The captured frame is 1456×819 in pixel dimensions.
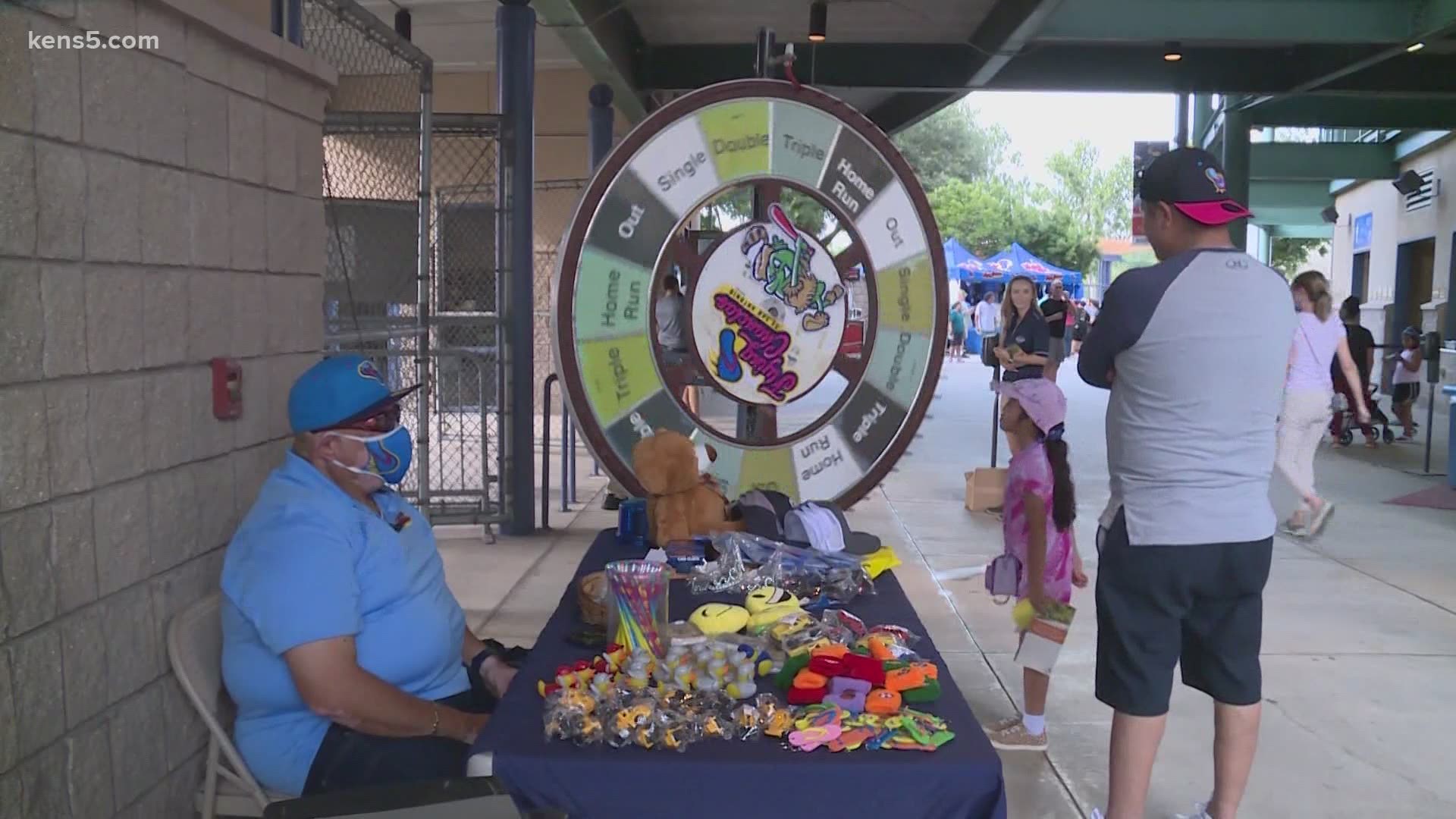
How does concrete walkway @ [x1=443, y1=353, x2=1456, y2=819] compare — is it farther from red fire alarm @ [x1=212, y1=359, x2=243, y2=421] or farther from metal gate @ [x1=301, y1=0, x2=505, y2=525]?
red fire alarm @ [x1=212, y1=359, x2=243, y2=421]

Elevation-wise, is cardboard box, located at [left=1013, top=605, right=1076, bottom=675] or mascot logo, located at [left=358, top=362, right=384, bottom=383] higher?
mascot logo, located at [left=358, top=362, right=384, bottom=383]

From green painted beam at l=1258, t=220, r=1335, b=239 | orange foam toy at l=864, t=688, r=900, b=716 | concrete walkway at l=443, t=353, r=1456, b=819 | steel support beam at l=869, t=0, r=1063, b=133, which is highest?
green painted beam at l=1258, t=220, r=1335, b=239

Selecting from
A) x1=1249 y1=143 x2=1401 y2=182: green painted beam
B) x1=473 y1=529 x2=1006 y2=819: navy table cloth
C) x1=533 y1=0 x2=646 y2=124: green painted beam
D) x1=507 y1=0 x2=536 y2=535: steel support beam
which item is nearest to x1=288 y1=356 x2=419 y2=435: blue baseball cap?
x1=473 y1=529 x2=1006 y2=819: navy table cloth

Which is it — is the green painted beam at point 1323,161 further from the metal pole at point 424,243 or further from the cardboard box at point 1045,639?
the cardboard box at point 1045,639

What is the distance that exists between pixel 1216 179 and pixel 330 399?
7.25ft

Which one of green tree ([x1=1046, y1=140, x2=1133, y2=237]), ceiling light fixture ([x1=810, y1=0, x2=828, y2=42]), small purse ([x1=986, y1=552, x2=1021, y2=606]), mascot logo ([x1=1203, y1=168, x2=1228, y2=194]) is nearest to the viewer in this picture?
mascot logo ([x1=1203, y1=168, x2=1228, y2=194])

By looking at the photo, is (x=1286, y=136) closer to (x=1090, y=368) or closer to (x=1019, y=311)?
(x=1019, y=311)

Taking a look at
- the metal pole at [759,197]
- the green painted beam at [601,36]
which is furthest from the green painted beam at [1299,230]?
the metal pole at [759,197]

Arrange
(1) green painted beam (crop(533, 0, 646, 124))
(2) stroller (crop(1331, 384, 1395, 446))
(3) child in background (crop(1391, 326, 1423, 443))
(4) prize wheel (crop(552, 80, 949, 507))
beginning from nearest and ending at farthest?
(4) prize wheel (crop(552, 80, 949, 507))
(1) green painted beam (crop(533, 0, 646, 124))
(2) stroller (crop(1331, 384, 1395, 446))
(3) child in background (crop(1391, 326, 1423, 443))

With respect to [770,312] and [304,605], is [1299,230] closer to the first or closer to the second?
[770,312]

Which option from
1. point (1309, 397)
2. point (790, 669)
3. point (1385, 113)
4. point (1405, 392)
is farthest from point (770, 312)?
point (1385, 113)

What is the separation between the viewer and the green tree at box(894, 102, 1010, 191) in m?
55.0

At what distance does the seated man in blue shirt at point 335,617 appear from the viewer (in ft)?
7.57

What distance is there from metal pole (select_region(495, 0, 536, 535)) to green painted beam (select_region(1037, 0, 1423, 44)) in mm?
4526
